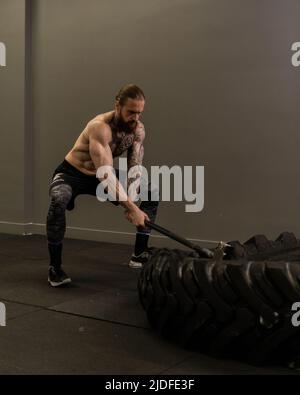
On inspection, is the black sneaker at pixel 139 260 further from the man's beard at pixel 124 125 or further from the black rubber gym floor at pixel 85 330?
the man's beard at pixel 124 125

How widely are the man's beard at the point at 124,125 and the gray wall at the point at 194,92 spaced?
103 centimetres

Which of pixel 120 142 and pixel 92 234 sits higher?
pixel 120 142

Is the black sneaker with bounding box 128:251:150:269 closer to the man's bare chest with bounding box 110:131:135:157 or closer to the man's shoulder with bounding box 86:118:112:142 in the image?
the man's bare chest with bounding box 110:131:135:157

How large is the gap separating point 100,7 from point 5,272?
215 cm

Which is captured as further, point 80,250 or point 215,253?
point 80,250

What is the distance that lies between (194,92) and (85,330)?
2.10 metres

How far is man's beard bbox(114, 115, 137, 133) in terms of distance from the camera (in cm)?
259

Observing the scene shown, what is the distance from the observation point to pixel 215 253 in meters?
2.11

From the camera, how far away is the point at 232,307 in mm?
1628

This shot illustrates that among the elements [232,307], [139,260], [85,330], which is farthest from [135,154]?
[232,307]

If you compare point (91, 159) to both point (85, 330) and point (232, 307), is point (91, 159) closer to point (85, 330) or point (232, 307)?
point (85, 330)

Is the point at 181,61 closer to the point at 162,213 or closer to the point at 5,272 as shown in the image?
the point at 162,213

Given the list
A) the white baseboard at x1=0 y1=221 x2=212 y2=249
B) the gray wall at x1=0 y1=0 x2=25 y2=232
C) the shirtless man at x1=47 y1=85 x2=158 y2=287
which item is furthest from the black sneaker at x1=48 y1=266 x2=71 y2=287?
the gray wall at x1=0 y1=0 x2=25 y2=232

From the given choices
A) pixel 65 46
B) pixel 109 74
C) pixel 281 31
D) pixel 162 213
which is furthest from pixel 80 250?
pixel 281 31
